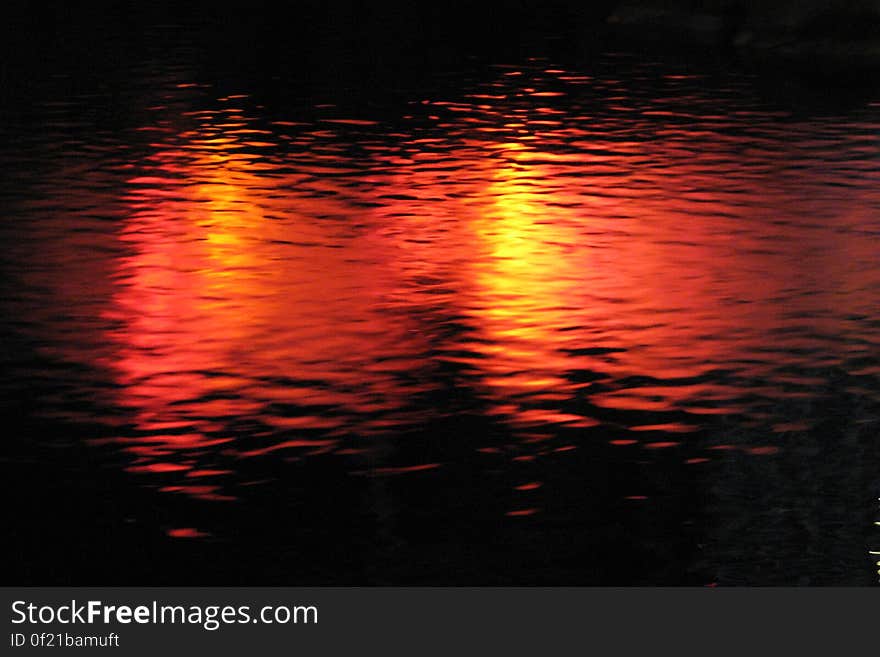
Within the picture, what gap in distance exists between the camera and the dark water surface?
1077 centimetres

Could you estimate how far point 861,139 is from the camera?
83.2ft

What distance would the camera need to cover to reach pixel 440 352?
14539 millimetres

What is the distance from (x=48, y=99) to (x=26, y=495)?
18190 mm

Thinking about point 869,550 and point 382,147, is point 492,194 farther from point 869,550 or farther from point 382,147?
point 869,550

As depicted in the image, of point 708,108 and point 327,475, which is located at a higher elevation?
point 327,475

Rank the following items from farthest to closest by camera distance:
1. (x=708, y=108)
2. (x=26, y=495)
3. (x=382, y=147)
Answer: (x=708, y=108), (x=382, y=147), (x=26, y=495)

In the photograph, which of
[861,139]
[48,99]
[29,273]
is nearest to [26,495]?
[29,273]

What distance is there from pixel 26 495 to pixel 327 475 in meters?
1.75

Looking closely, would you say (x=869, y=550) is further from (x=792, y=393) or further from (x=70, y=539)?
(x=70, y=539)

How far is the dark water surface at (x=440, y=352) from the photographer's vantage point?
10773 millimetres

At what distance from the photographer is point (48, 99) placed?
94.4 feet
